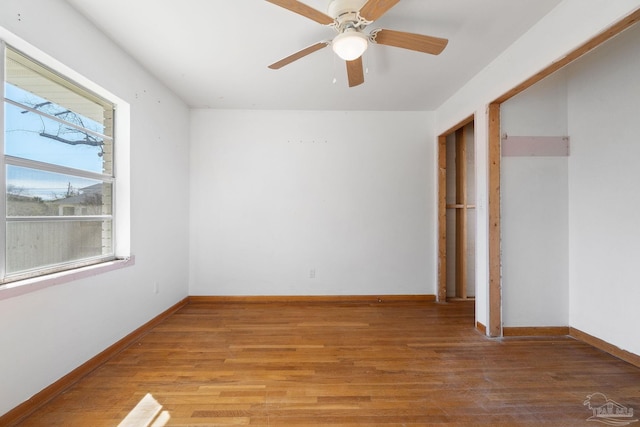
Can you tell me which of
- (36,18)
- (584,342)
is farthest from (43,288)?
(584,342)

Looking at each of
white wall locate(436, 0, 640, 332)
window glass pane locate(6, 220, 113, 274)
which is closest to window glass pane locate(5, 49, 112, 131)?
window glass pane locate(6, 220, 113, 274)

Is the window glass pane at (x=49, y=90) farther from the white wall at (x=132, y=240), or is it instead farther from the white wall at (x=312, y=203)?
the white wall at (x=312, y=203)

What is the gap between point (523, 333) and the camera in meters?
2.63

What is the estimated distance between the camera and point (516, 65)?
2291mm

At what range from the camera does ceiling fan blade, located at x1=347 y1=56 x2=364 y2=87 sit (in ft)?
6.67

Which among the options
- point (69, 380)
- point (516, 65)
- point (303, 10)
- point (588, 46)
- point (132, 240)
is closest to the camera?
point (303, 10)

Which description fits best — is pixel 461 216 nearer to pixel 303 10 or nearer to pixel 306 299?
pixel 306 299

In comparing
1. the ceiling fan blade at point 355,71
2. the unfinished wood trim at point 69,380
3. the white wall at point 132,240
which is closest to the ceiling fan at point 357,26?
the ceiling fan blade at point 355,71

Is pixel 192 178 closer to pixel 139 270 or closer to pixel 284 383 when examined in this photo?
pixel 139 270

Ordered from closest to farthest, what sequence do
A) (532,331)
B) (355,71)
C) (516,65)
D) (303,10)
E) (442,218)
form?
(303,10) → (355,71) → (516,65) → (532,331) → (442,218)

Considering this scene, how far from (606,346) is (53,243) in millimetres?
4485

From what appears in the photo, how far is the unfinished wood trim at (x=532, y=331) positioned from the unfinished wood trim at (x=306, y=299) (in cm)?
117

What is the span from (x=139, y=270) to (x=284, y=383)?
179 cm

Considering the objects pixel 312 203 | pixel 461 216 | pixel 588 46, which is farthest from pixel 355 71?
pixel 461 216
